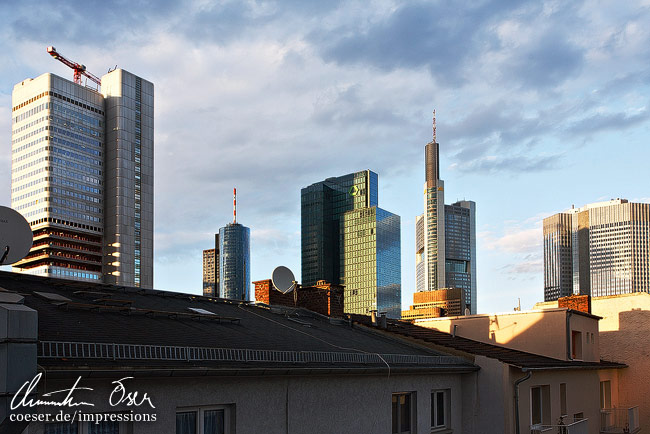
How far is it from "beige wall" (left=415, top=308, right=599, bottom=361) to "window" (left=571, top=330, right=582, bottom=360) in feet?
0.83

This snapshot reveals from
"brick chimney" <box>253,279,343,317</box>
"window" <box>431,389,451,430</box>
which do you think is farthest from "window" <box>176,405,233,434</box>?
"brick chimney" <box>253,279,343,317</box>

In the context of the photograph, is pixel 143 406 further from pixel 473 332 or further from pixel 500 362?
pixel 473 332

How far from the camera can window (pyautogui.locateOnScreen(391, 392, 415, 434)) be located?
16109 millimetres

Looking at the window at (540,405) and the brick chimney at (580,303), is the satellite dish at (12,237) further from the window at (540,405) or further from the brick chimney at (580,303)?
the brick chimney at (580,303)

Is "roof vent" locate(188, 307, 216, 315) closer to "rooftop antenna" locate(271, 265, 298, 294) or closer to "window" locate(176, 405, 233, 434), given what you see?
"window" locate(176, 405, 233, 434)

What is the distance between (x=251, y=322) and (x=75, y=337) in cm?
691

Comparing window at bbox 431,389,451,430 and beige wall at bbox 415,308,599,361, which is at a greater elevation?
beige wall at bbox 415,308,599,361

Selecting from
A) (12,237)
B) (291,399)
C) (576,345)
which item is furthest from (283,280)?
(576,345)

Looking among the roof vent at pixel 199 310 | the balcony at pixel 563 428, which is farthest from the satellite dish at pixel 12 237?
the balcony at pixel 563 428

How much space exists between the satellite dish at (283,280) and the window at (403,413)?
6.96 m

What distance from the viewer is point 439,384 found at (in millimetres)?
17891

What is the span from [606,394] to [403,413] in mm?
18222

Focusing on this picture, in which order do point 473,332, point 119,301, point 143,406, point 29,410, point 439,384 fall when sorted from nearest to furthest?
point 29,410 < point 143,406 < point 119,301 < point 439,384 < point 473,332

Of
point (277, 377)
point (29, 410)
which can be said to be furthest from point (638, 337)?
point (29, 410)
